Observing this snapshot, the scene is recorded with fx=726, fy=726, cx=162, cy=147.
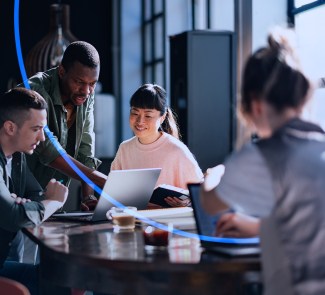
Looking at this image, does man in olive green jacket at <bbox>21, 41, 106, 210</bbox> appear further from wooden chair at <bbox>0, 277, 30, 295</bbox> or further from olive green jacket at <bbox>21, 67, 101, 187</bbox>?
wooden chair at <bbox>0, 277, 30, 295</bbox>

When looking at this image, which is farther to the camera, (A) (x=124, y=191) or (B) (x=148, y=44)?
(B) (x=148, y=44)

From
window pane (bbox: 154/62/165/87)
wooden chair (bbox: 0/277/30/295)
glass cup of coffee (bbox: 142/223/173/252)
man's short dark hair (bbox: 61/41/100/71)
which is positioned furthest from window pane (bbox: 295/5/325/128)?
window pane (bbox: 154/62/165/87)

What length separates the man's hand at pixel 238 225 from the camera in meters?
2.14

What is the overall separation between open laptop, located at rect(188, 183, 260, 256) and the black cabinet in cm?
422

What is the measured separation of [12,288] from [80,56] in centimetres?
157

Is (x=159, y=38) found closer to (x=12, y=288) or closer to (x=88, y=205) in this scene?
(x=88, y=205)

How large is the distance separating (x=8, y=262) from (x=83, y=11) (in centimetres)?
788

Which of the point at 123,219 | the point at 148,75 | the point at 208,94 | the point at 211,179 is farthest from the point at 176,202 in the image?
the point at 148,75

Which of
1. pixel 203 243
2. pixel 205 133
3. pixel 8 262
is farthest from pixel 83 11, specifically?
pixel 203 243

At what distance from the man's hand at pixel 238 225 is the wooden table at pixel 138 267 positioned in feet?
0.37

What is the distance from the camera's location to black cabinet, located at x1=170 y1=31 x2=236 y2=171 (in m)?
6.65

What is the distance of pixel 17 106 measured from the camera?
118 inches

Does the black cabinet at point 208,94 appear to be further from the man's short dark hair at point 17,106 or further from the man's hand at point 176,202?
the man's short dark hair at point 17,106

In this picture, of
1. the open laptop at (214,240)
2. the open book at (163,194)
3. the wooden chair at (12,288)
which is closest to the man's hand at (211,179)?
the open laptop at (214,240)
